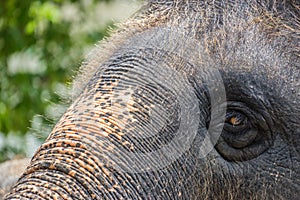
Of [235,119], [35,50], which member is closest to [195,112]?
[235,119]

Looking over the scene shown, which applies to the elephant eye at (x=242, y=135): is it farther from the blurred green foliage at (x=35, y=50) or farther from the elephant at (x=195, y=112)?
the blurred green foliage at (x=35, y=50)

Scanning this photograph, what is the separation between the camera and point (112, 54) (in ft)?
15.6

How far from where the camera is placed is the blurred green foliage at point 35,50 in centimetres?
930

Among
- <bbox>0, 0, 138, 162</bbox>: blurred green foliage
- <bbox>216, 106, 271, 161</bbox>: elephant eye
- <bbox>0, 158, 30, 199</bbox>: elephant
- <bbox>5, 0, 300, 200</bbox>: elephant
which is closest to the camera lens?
<bbox>5, 0, 300, 200</bbox>: elephant

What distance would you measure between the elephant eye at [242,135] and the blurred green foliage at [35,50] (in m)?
4.90

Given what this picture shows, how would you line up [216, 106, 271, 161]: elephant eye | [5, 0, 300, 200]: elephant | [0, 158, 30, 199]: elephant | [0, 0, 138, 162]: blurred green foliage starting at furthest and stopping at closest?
1. [0, 0, 138, 162]: blurred green foliage
2. [0, 158, 30, 199]: elephant
3. [216, 106, 271, 161]: elephant eye
4. [5, 0, 300, 200]: elephant

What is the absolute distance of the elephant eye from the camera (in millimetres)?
4461

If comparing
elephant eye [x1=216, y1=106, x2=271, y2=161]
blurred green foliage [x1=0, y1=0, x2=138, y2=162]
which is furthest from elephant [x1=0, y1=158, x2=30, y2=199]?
elephant eye [x1=216, y1=106, x2=271, y2=161]

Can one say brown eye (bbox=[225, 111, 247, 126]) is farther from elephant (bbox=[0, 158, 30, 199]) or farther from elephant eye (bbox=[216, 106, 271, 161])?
elephant (bbox=[0, 158, 30, 199])

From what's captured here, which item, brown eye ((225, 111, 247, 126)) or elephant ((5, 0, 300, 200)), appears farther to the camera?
brown eye ((225, 111, 247, 126))

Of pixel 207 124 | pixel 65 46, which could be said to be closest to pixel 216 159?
pixel 207 124

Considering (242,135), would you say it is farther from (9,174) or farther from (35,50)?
(35,50)

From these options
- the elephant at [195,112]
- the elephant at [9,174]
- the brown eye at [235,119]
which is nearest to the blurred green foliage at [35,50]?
the elephant at [9,174]

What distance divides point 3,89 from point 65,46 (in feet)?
2.57
